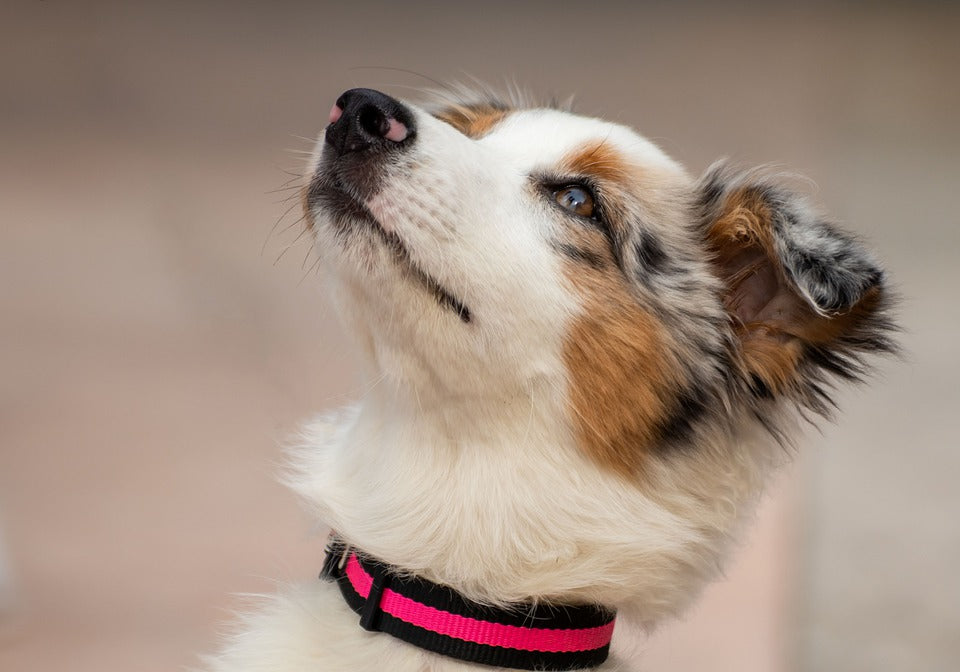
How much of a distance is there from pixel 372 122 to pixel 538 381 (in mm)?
541

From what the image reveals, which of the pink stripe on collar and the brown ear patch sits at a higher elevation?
the brown ear patch

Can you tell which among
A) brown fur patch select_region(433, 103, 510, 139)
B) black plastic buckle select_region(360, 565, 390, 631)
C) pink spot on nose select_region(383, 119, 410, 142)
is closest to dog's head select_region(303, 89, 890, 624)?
pink spot on nose select_region(383, 119, 410, 142)

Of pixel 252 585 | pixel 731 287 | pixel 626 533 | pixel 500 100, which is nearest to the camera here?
pixel 626 533

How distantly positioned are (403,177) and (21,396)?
8.77ft

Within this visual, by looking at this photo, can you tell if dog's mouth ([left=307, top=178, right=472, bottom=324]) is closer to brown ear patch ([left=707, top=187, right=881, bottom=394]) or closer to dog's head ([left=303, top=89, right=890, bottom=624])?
dog's head ([left=303, top=89, right=890, bottom=624])

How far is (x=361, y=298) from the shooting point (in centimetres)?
192

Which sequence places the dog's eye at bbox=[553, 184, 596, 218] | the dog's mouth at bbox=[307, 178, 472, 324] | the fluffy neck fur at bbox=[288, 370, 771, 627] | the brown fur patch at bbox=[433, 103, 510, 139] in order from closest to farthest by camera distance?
the dog's mouth at bbox=[307, 178, 472, 324]
the fluffy neck fur at bbox=[288, 370, 771, 627]
the dog's eye at bbox=[553, 184, 596, 218]
the brown fur patch at bbox=[433, 103, 510, 139]

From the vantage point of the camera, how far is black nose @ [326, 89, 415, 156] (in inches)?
72.7

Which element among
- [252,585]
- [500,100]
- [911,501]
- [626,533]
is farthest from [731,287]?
[911,501]

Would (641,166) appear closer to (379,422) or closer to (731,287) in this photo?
(731,287)

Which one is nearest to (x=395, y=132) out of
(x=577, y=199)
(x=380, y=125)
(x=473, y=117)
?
(x=380, y=125)

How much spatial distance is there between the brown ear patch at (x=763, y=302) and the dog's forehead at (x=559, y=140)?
0.20 m

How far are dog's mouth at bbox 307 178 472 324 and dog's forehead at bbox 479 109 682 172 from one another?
0.37 metres

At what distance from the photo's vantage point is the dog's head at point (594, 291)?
1.85m
